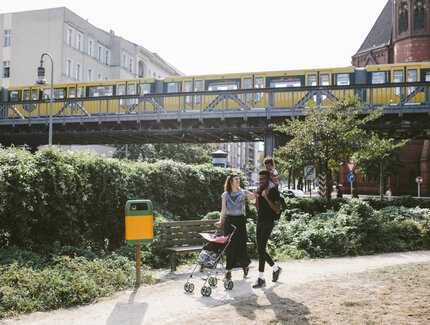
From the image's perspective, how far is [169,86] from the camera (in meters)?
29.8

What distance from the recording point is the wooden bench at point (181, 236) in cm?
782

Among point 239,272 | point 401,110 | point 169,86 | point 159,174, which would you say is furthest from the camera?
point 169,86

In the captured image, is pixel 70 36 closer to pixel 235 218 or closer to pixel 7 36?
pixel 7 36

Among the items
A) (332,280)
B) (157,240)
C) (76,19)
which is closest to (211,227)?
(157,240)

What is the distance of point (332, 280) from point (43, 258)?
180 inches

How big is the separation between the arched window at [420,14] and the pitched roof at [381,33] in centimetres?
794

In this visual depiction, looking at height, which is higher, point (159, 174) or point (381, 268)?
point (159, 174)

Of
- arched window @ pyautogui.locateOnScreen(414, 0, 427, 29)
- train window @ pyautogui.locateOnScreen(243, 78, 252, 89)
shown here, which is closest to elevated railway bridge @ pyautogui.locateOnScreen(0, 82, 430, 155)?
train window @ pyautogui.locateOnScreen(243, 78, 252, 89)

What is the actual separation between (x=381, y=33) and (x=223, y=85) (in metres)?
47.2

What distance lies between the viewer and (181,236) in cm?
834

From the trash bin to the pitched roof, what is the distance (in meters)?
63.1

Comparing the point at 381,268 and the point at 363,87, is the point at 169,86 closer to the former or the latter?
the point at 363,87

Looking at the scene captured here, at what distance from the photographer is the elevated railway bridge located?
2222cm

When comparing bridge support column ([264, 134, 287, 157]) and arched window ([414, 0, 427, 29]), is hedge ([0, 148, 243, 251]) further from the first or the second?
arched window ([414, 0, 427, 29])
